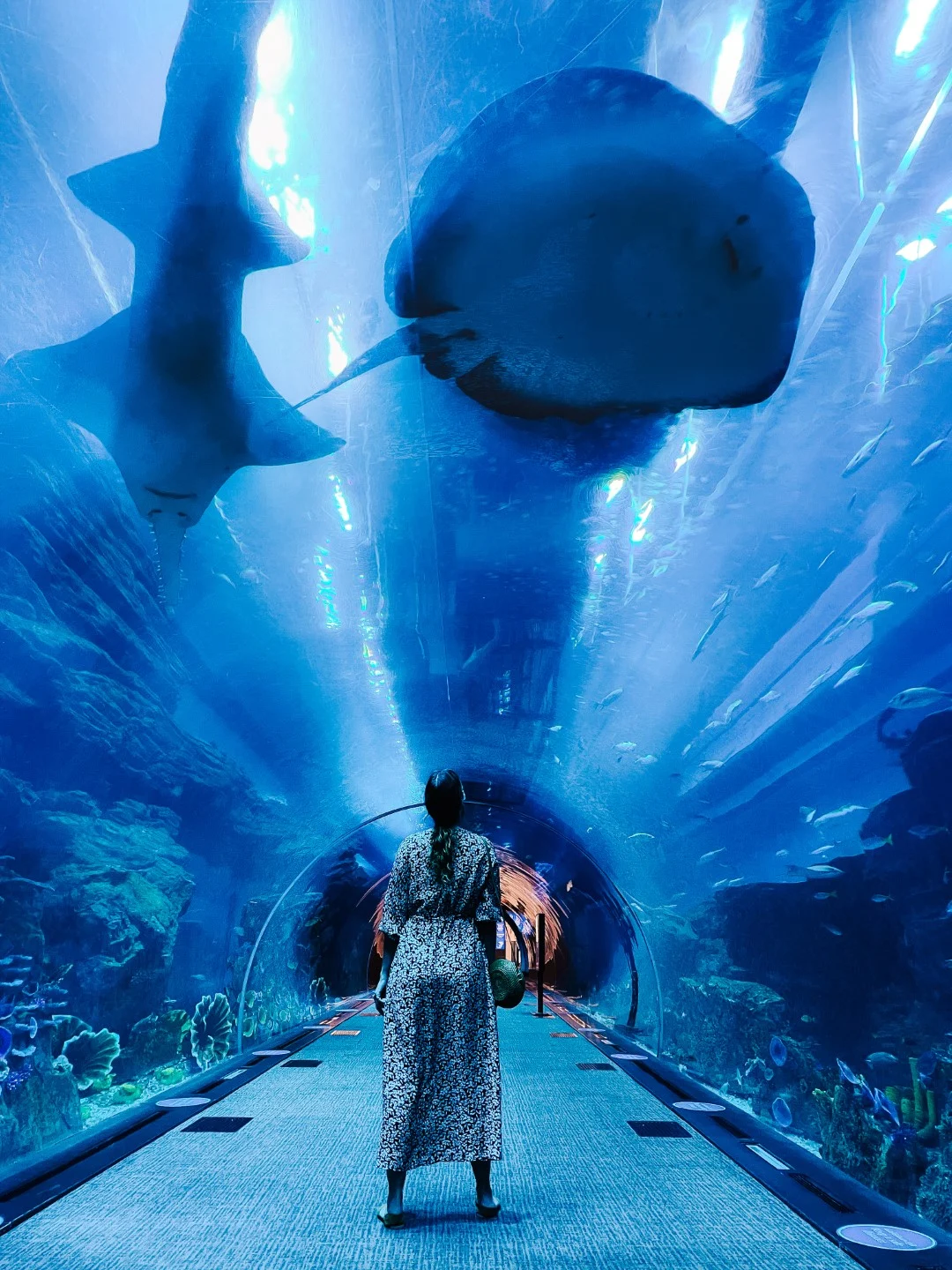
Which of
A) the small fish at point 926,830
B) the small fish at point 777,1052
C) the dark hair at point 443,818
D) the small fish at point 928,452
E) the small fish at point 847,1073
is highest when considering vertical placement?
the small fish at point 928,452

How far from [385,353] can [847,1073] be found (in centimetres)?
612

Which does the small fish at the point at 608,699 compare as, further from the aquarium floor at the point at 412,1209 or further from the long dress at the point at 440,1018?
the long dress at the point at 440,1018

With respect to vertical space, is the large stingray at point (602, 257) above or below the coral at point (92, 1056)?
above

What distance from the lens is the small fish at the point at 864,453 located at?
4454 mm

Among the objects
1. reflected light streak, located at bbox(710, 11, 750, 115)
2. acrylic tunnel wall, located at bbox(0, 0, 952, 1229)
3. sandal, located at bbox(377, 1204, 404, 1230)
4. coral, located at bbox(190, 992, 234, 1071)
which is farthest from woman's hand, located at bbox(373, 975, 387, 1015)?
coral, located at bbox(190, 992, 234, 1071)

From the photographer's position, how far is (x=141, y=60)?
9.87 feet

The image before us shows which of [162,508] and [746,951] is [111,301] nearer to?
[162,508]

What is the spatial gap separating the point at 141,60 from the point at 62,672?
3.61 meters

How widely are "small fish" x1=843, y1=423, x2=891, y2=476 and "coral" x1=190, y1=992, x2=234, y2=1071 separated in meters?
7.25

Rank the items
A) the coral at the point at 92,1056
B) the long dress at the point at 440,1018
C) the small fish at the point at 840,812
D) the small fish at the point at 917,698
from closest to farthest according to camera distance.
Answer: the long dress at the point at 440,1018, the small fish at the point at 917,698, the coral at the point at 92,1056, the small fish at the point at 840,812

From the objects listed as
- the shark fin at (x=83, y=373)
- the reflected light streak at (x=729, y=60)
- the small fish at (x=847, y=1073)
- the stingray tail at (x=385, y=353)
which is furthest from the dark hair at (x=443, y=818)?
the small fish at (x=847, y=1073)

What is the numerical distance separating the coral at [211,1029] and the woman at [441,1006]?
213 inches

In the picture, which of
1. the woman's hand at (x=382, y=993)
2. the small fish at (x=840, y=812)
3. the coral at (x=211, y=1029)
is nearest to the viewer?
the woman's hand at (x=382, y=993)

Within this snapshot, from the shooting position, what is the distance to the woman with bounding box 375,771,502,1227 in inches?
120
